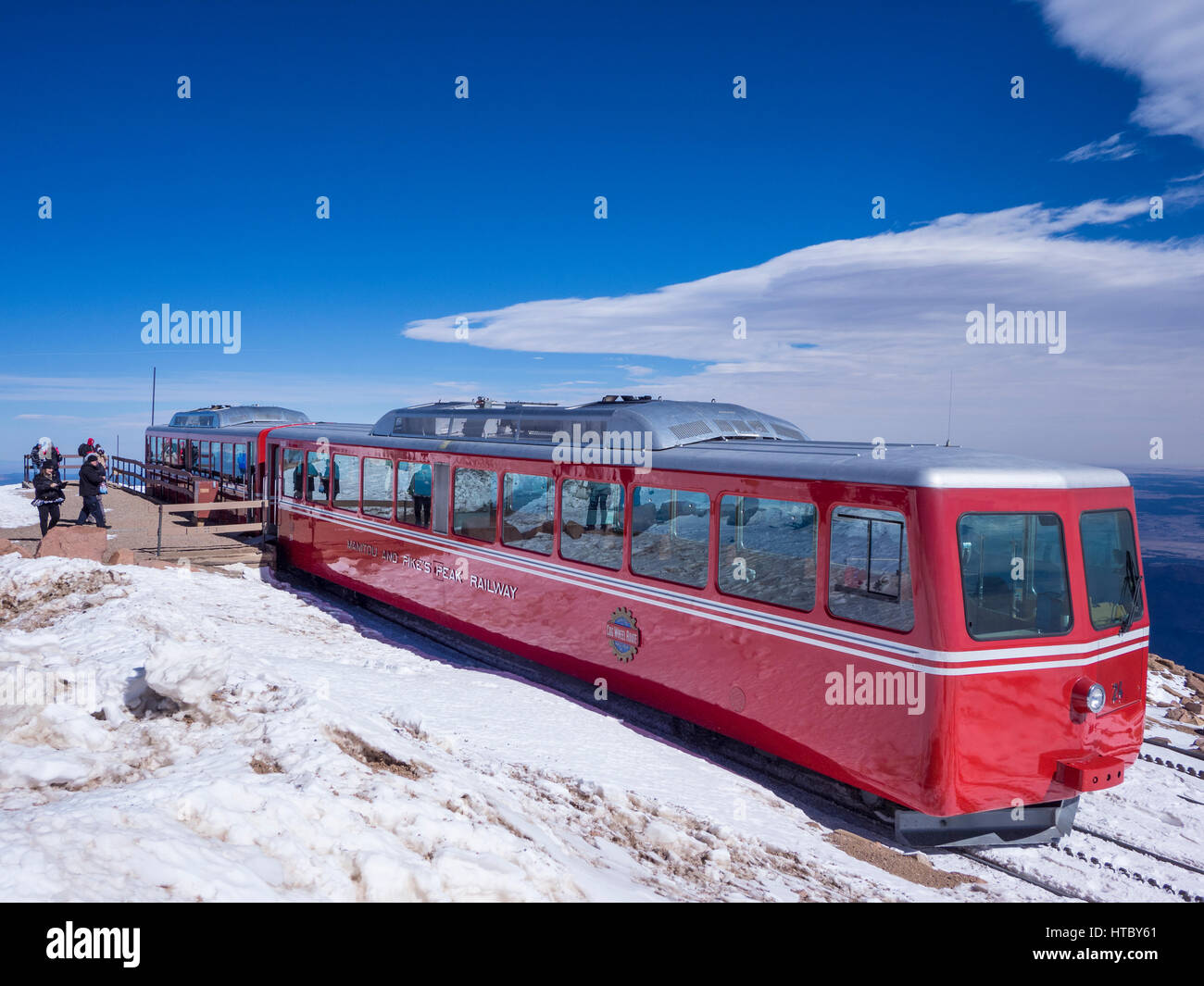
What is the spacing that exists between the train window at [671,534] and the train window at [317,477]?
813cm

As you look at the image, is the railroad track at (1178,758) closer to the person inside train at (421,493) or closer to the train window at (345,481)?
the person inside train at (421,493)

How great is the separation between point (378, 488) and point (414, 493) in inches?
46.8

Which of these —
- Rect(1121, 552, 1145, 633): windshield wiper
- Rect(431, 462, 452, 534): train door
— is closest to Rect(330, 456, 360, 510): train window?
Rect(431, 462, 452, 534): train door

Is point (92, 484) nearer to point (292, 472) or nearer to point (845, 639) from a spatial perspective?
point (292, 472)

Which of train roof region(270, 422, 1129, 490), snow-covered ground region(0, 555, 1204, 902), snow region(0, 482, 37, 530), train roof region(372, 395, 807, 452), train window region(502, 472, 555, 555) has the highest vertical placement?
train roof region(372, 395, 807, 452)

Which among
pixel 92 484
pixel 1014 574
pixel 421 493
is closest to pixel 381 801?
pixel 1014 574

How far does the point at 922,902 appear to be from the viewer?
5098mm

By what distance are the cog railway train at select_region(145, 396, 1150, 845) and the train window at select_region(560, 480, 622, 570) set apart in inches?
0.9

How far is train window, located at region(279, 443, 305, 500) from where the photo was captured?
15438 millimetres

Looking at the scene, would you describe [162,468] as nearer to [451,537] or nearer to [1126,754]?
[451,537]

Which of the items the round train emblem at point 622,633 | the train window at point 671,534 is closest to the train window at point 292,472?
the round train emblem at point 622,633

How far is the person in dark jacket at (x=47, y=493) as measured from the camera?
15547 mm

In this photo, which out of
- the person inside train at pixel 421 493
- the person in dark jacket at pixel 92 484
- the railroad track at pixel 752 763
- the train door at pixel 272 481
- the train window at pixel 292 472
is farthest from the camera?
the person in dark jacket at pixel 92 484

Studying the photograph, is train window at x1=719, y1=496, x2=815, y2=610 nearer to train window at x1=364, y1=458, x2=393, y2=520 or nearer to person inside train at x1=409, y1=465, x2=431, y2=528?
person inside train at x1=409, y1=465, x2=431, y2=528
